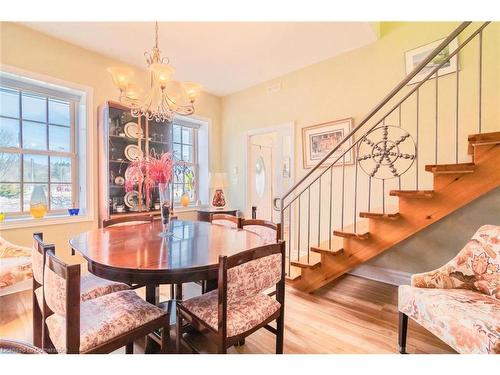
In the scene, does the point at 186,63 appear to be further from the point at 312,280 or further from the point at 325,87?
the point at 312,280

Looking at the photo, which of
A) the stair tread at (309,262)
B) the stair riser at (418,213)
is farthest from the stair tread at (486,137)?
the stair tread at (309,262)

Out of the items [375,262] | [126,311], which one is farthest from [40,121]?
[375,262]

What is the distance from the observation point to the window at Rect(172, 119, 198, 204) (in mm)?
4242

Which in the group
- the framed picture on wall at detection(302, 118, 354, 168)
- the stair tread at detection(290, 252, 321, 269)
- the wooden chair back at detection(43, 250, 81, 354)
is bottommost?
the stair tread at detection(290, 252, 321, 269)

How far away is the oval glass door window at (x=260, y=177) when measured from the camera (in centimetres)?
425

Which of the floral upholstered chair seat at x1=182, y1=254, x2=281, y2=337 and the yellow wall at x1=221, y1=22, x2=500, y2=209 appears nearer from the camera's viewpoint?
the floral upholstered chair seat at x1=182, y1=254, x2=281, y2=337

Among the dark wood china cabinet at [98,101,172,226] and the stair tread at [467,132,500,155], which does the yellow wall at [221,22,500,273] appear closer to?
the stair tread at [467,132,500,155]

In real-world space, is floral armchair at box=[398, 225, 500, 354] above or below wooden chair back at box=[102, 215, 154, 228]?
below

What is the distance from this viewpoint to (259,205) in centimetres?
427

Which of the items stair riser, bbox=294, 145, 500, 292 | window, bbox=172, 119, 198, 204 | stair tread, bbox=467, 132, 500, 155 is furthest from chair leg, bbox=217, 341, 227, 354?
window, bbox=172, 119, 198, 204

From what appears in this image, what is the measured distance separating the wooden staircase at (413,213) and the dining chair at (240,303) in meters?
1.10

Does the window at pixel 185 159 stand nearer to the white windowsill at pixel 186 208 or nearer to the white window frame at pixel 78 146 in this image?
the white windowsill at pixel 186 208

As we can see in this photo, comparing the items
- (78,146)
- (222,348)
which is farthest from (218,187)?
(222,348)

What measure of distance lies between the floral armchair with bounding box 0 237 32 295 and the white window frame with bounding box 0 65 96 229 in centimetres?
45
